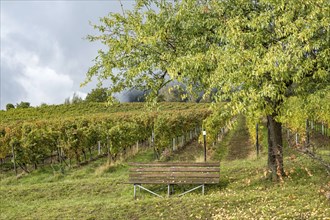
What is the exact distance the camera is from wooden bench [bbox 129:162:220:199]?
14.3 metres

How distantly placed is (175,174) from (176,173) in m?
A: 0.05

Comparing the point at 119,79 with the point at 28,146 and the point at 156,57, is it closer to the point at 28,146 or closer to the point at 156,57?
the point at 156,57

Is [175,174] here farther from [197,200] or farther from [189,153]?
[189,153]

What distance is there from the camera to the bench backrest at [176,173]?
14305mm

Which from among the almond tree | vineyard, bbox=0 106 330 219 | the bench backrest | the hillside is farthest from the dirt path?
the hillside

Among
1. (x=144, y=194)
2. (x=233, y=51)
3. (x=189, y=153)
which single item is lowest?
(x=144, y=194)

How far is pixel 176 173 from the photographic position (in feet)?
47.8

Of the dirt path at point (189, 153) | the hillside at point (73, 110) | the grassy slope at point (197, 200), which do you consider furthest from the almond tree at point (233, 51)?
the hillside at point (73, 110)

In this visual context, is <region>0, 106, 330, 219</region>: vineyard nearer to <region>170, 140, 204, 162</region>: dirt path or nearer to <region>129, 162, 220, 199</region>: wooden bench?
<region>170, 140, 204, 162</region>: dirt path

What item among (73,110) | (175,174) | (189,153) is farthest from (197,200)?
(73,110)

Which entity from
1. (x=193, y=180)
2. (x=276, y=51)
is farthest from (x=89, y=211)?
(x=276, y=51)

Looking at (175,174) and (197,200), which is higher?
(175,174)

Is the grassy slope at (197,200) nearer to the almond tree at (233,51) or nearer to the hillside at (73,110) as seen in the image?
the almond tree at (233,51)

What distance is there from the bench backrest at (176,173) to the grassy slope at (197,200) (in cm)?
55
